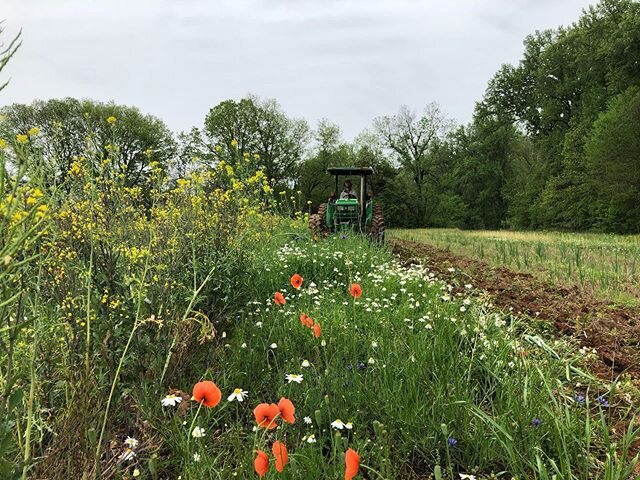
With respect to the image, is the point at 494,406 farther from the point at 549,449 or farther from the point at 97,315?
the point at 97,315

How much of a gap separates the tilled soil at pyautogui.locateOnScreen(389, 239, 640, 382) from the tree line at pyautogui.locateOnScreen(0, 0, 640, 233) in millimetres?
17557

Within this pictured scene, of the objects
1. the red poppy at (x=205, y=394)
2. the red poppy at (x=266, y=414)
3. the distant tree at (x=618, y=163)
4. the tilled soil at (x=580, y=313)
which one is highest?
the distant tree at (x=618, y=163)

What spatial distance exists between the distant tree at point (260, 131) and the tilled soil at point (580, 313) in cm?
2749

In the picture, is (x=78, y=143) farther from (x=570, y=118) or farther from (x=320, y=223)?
(x=570, y=118)

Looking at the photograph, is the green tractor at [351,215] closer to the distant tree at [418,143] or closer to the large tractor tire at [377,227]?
the large tractor tire at [377,227]

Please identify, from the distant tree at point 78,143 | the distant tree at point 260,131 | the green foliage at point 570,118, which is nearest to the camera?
the distant tree at point 78,143

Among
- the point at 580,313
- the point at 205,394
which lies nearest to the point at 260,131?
the point at 580,313

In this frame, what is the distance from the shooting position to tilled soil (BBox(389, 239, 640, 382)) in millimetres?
3084

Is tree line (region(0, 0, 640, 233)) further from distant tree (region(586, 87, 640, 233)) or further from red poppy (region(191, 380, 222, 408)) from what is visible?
red poppy (region(191, 380, 222, 408))

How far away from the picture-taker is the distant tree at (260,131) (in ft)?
108

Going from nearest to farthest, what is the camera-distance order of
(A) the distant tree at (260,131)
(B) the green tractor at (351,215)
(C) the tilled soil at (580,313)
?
(C) the tilled soil at (580,313) → (B) the green tractor at (351,215) → (A) the distant tree at (260,131)

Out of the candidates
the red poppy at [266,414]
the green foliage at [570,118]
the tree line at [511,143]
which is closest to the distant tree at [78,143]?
the red poppy at [266,414]

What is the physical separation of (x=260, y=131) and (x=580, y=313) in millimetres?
31704

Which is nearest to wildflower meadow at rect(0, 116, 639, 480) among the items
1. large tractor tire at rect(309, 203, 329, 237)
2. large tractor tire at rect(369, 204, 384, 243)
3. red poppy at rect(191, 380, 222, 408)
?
red poppy at rect(191, 380, 222, 408)
